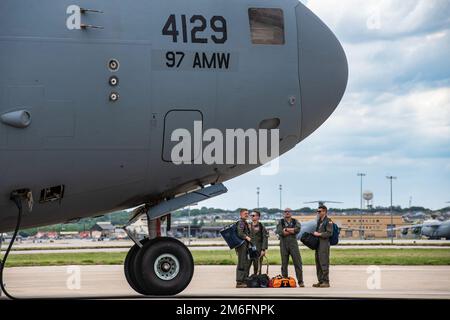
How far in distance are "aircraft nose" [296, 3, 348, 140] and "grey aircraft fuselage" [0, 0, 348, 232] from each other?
0.06 feet

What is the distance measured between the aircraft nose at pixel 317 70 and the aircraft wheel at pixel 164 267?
2.75 metres

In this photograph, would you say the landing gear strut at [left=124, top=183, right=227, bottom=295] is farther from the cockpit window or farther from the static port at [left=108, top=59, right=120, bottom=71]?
the cockpit window

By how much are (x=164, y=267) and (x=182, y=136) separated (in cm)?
206

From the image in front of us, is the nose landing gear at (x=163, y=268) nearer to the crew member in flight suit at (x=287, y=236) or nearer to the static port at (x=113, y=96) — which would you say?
the static port at (x=113, y=96)

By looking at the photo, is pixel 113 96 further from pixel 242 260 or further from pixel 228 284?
pixel 228 284

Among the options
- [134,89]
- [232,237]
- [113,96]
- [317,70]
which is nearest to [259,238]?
[232,237]

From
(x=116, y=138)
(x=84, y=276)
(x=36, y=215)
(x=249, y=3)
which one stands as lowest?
(x=84, y=276)

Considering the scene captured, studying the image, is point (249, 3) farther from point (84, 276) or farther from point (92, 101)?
point (84, 276)

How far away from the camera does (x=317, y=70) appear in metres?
13.1

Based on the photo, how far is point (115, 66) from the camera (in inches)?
464

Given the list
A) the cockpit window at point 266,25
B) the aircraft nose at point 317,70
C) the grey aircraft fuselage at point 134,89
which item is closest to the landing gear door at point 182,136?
the grey aircraft fuselage at point 134,89

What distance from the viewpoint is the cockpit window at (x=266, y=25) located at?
503 inches
